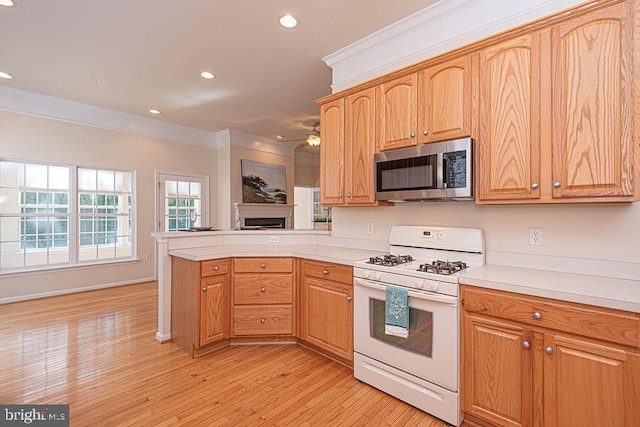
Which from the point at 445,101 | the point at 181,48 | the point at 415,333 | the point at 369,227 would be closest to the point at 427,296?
the point at 415,333

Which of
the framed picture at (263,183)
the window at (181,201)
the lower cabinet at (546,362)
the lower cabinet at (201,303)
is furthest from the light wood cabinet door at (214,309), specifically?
the framed picture at (263,183)

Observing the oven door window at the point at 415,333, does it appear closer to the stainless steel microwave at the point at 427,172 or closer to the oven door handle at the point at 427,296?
the oven door handle at the point at 427,296

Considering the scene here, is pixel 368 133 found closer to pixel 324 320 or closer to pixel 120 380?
pixel 324 320

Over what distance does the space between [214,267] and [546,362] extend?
95.4 inches

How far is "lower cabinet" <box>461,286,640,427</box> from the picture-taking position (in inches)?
52.6

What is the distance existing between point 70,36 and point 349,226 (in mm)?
3302

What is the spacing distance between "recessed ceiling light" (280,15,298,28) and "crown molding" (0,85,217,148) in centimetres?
392

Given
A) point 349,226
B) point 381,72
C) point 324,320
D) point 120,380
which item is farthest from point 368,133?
point 120,380

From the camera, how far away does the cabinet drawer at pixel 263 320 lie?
284 centimetres

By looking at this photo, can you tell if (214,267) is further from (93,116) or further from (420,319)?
(93,116)

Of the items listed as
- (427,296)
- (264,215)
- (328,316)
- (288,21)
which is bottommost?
(328,316)

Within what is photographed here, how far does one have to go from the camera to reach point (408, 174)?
236 cm

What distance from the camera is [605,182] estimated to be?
5.23ft

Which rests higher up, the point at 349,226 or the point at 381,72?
the point at 381,72
